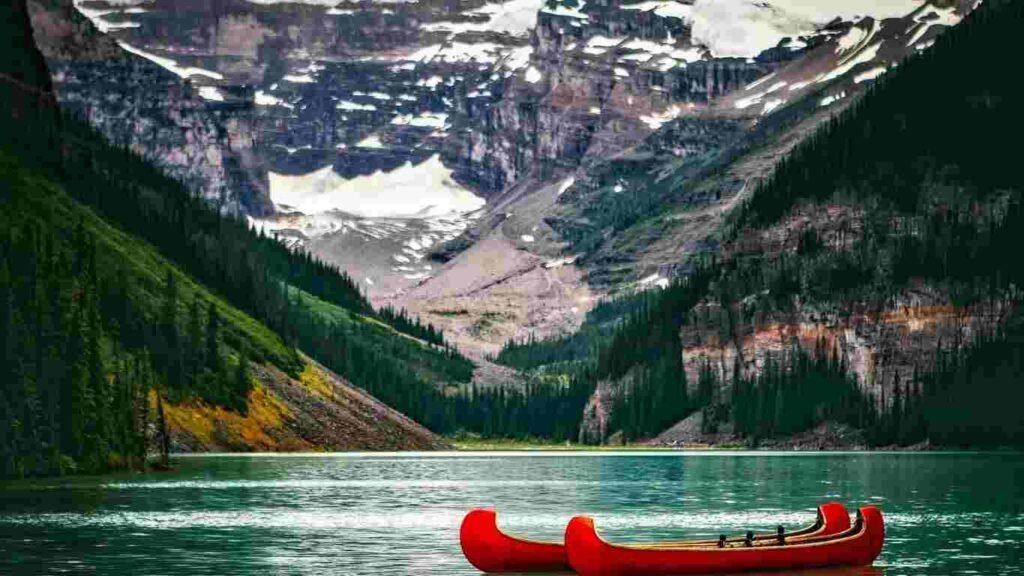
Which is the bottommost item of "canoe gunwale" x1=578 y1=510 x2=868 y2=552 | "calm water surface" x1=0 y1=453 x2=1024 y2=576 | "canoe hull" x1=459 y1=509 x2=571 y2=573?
"calm water surface" x1=0 y1=453 x2=1024 y2=576

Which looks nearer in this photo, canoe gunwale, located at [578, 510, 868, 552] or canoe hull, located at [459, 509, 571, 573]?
canoe gunwale, located at [578, 510, 868, 552]

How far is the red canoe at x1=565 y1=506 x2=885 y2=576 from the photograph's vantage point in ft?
322

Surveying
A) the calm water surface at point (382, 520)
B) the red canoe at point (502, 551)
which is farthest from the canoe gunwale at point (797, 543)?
the calm water surface at point (382, 520)

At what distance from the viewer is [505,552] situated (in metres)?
106

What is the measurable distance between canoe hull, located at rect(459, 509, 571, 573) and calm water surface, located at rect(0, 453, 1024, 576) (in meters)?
1.76

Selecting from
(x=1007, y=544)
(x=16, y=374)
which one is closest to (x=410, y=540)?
(x=1007, y=544)

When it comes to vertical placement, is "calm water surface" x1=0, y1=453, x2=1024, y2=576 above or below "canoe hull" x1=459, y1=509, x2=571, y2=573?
below

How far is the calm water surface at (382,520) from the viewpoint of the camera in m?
110

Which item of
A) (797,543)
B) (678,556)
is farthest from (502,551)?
(797,543)

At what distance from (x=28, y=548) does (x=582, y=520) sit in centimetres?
3612

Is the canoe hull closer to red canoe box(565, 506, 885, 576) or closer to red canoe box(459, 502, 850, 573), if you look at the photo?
red canoe box(459, 502, 850, 573)

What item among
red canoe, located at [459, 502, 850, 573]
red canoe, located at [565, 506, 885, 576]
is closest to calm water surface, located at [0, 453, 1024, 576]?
red canoe, located at [459, 502, 850, 573]

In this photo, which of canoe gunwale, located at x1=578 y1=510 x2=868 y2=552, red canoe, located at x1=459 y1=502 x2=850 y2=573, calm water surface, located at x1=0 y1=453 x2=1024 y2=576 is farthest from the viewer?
→ calm water surface, located at x1=0 y1=453 x2=1024 y2=576

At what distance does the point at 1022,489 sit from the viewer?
182m
